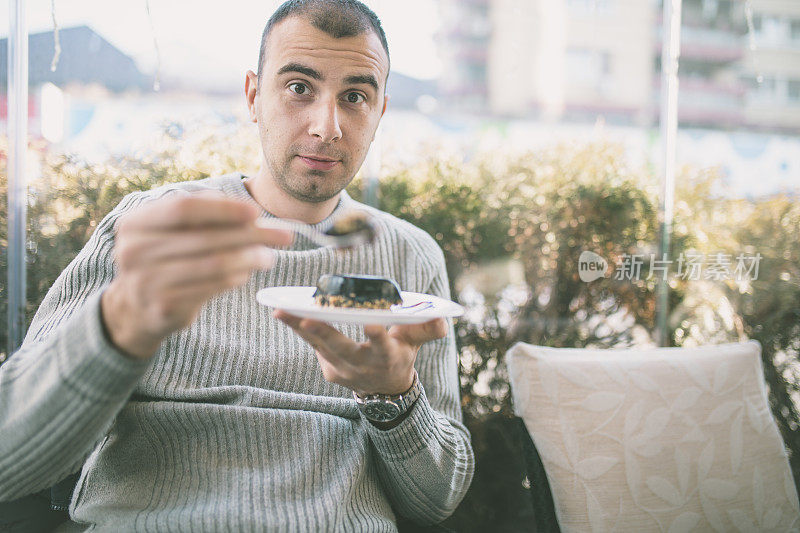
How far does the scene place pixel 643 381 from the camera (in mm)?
1726

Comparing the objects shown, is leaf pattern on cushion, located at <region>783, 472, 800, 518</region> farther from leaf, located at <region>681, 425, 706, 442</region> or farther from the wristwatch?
the wristwatch

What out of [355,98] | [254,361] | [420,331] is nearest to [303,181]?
[355,98]

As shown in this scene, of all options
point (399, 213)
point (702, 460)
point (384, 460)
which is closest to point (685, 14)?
point (399, 213)

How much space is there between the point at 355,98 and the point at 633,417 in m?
1.21

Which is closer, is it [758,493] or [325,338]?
[325,338]

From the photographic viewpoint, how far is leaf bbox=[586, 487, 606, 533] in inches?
62.4

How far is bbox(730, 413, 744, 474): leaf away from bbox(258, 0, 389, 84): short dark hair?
1545mm

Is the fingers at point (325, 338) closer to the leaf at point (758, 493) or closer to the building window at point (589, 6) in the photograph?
the leaf at point (758, 493)

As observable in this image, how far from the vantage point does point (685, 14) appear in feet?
8.89

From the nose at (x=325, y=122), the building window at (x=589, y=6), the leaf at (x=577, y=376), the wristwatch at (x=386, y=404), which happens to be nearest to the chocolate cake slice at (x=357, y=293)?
the wristwatch at (x=386, y=404)

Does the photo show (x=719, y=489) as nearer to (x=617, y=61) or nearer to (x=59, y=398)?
(x=59, y=398)

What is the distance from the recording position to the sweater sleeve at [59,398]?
878 millimetres

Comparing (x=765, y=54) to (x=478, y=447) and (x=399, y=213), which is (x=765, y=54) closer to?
(x=399, y=213)

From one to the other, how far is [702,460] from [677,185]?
4.77 ft
